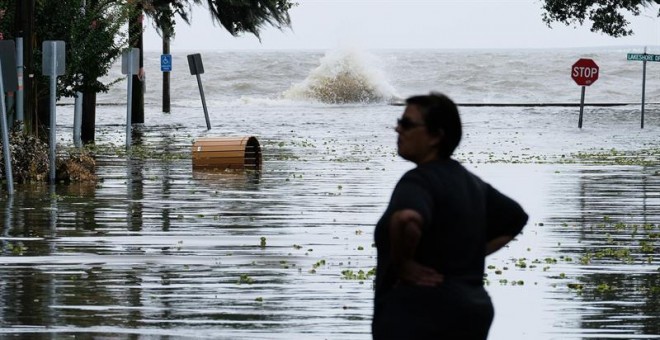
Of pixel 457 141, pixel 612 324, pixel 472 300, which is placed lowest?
pixel 612 324

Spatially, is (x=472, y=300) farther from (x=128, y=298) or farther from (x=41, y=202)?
(x=41, y=202)

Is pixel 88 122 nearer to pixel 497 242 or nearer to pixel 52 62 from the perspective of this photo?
pixel 52 62

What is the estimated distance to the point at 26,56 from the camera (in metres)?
22.7

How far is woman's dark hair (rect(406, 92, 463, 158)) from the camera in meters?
5.67

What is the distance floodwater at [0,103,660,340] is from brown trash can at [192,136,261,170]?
0.58m

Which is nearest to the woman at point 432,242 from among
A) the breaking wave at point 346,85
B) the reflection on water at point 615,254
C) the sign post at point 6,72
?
the reflection on water at point 615,254

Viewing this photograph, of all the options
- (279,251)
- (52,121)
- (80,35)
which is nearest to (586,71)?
(80,35)

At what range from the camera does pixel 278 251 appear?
13.9m

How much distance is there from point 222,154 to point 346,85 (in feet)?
167

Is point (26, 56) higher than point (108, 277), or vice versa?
point (26, 56)

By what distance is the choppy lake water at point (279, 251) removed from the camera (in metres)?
10.1

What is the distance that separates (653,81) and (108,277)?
86612 mm

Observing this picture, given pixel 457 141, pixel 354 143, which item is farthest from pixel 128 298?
pixel 354 143

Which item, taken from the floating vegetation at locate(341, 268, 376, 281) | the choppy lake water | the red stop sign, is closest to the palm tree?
the red stop sign
